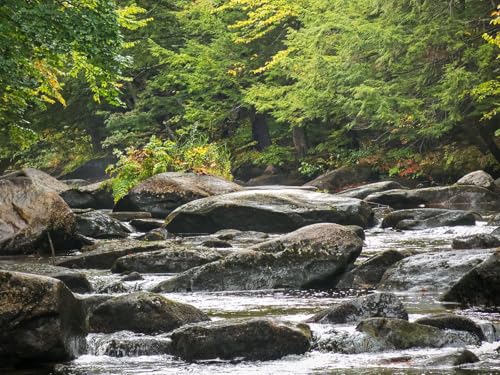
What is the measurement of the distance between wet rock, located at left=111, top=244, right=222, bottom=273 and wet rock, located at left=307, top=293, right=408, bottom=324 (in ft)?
13.1

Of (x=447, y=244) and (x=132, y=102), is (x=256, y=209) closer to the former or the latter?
(x=447, y=244)

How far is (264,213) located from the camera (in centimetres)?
1670

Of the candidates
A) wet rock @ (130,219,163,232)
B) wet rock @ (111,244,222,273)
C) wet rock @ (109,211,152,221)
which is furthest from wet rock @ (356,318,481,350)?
wet rock @ (109,211,152,221)

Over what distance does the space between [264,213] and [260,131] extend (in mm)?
20695

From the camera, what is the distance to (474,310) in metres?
8.71

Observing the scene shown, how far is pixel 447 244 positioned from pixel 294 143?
2190 cm

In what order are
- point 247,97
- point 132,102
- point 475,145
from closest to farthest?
point 475,145 < point 247,97 < point 132,102

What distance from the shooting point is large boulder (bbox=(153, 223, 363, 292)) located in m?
10.9

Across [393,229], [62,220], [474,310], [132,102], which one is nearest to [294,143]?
[132,102]

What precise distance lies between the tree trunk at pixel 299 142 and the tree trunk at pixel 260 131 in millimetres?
2174

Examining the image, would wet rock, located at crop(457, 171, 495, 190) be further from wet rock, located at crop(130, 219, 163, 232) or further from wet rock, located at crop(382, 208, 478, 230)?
wet rock, located at crop(130, 219, 163, 232)

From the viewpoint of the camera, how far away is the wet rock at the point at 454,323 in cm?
751

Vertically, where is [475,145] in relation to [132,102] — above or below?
below

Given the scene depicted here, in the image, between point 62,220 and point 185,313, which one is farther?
point 62,220
